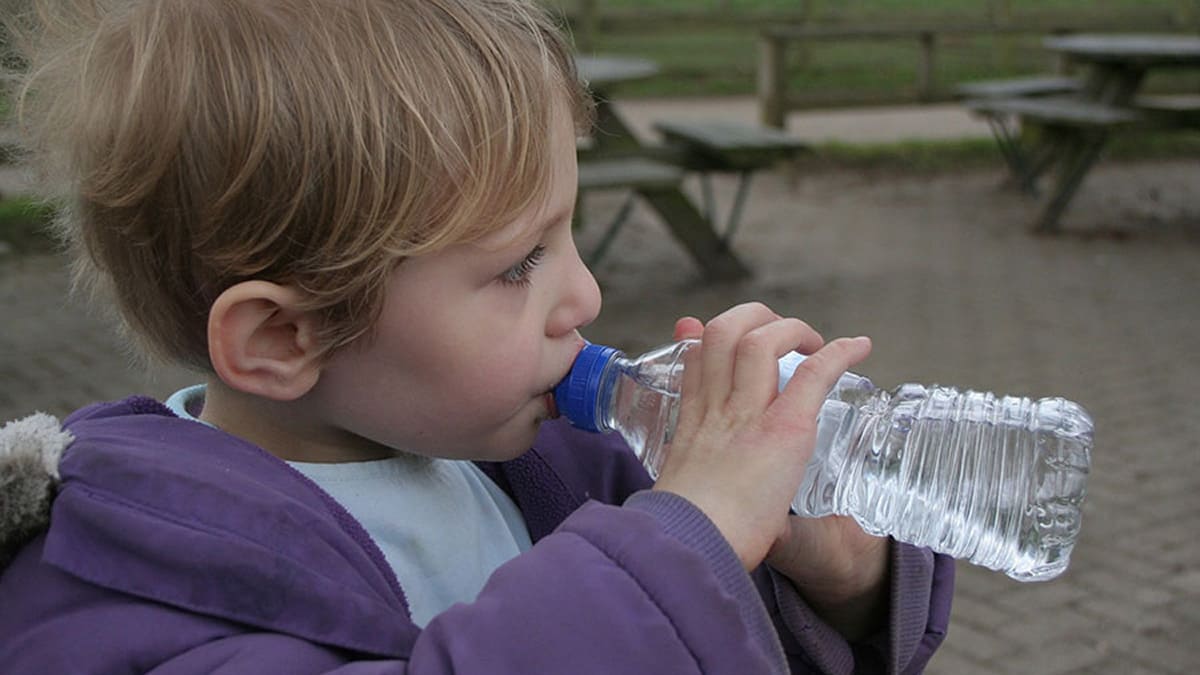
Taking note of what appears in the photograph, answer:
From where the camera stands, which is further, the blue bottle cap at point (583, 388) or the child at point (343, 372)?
the blue bottle cap at point (583, 388)

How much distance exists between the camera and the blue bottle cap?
4.53 feet

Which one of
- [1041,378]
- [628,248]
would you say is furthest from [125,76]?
[628,248]

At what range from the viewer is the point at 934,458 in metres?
1.74

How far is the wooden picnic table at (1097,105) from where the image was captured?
8.69 m

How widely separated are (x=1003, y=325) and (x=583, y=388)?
5.79m

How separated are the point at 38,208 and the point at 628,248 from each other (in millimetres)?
6963

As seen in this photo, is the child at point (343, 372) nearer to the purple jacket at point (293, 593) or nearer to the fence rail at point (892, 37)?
the purple jacket at point (293, 593)

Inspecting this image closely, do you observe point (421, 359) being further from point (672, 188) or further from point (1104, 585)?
point (672, 188)

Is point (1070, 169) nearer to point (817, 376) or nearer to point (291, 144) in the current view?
point (817, 376)

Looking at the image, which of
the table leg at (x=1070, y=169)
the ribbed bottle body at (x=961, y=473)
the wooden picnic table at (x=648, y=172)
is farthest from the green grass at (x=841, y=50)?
the ribbed bottle body at (x=961, y=473)

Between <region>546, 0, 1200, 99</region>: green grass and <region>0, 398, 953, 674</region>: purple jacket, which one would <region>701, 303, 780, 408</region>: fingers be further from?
<region>546, 0, 1200, 99</region>: green grass

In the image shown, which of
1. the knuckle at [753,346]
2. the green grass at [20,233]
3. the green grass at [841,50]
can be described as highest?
the knuckle at [753,346]

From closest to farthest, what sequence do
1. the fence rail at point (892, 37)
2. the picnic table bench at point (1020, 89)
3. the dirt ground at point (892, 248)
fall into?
the dirt ground at point (892, 248), the fence rail at point (892, 37), the picnic table bench at point (1020, 89)

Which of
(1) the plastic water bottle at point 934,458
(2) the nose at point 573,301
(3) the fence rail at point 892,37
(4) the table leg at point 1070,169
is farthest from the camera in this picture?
(3) the fence rail at point 892,37
